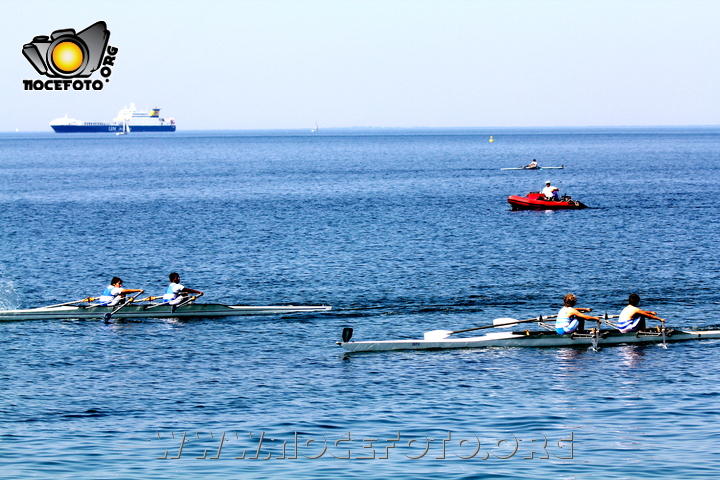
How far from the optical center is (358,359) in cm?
3012

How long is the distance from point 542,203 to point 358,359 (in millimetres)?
51389

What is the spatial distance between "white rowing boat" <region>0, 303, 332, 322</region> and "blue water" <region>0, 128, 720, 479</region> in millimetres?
750

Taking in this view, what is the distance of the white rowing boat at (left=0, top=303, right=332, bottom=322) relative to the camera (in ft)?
122

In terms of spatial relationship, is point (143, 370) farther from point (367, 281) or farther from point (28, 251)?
point (28, 251)

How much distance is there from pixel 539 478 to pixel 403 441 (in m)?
3.73

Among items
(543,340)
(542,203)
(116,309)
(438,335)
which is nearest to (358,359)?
(438,335)

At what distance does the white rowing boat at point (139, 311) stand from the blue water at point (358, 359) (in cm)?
75

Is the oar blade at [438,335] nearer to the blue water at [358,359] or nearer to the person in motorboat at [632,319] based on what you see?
the blue water at [358,359]

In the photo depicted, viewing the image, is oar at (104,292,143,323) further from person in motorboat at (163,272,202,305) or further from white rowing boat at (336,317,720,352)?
white rowing boat at (336,317,720,352)


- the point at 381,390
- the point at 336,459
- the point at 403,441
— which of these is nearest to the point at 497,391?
the point at 381,390

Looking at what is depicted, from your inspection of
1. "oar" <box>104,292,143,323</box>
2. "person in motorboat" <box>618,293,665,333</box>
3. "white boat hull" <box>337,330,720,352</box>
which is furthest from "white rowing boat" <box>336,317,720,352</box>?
Answer: "oar" <box>104,292,143,323</box>

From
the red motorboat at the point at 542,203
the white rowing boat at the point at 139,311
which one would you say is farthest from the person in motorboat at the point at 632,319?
the red motorboat at the point at 542,203

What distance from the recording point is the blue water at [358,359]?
20938 millimetres

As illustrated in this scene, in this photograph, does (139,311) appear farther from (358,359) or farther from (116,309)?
(358,359)
